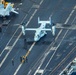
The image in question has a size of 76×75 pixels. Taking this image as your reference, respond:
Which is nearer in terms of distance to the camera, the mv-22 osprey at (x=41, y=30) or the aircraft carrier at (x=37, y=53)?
the aircraft carrier at (x=37, y=53)

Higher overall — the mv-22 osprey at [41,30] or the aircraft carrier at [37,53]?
the mv-22 osprey at [41,30]

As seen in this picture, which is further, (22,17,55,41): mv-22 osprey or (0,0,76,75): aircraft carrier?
(22,17,55,41): mv-22 osprey

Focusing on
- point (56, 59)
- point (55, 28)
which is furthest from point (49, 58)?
point (55, 28)

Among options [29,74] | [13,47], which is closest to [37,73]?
[29,74]

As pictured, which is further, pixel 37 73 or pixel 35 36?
pixel 35 36

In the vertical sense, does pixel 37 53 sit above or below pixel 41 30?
below

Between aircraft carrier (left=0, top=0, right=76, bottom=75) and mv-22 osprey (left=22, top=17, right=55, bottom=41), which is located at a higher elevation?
mv-22 osprey (left=22, top=17, right=55, bottom=41)

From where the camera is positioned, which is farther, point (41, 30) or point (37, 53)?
point (41, 30)

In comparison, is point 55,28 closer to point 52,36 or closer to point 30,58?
point 52,36

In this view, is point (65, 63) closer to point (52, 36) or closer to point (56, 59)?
point (56, 59)
